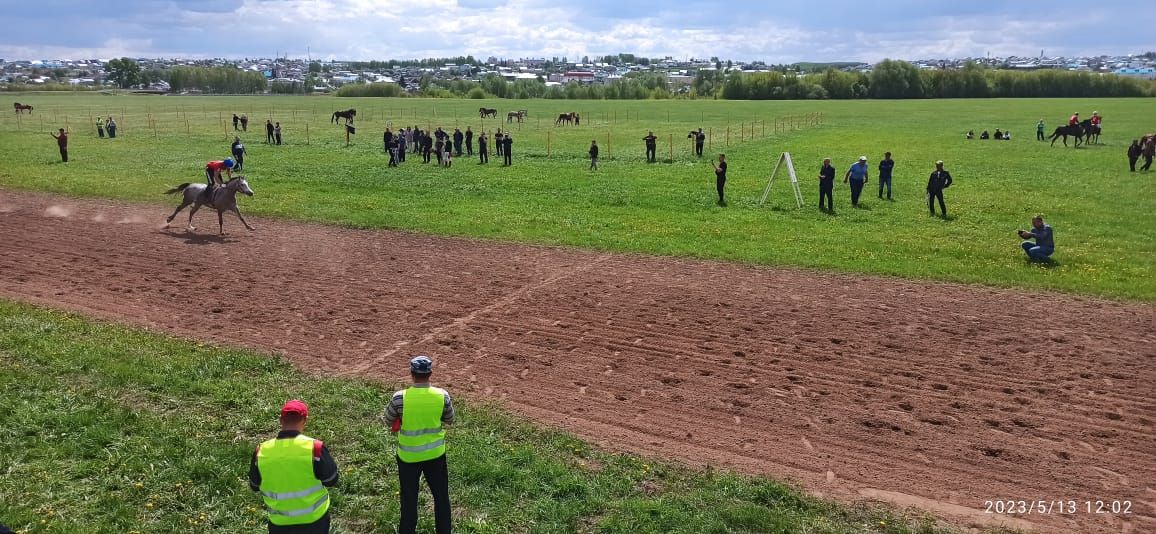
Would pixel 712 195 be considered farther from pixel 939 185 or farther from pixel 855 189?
pixel 939 185

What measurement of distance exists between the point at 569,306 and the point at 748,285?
3878 mm

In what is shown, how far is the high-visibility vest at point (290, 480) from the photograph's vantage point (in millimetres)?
5520

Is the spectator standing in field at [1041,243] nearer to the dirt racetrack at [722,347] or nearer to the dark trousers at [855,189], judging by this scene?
the dirt racetrack at [722,347]

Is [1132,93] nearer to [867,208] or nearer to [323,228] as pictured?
[867,208]

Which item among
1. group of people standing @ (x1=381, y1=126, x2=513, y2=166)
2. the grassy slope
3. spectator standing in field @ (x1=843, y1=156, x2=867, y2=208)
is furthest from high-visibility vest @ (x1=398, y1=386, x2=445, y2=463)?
group of people standing @ (x1=381, y1=126, x2=513, y2=166)

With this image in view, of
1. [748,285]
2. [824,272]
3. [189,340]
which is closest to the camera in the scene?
[189,340]

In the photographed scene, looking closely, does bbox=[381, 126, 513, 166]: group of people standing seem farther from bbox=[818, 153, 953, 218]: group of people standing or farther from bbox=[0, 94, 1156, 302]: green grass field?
bbox=[818, 153, 953, 218]: group of people standing

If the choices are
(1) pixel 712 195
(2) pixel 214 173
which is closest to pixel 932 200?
(1) pixel 712 195

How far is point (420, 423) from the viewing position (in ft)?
21.3

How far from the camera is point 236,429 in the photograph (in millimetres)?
9117

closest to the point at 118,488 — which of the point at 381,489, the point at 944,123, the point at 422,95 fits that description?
the point at 381,489

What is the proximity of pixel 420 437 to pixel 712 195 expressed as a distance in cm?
2151

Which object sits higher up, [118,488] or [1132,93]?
[1132,93]

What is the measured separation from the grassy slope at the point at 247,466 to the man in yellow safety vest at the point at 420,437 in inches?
22.2
